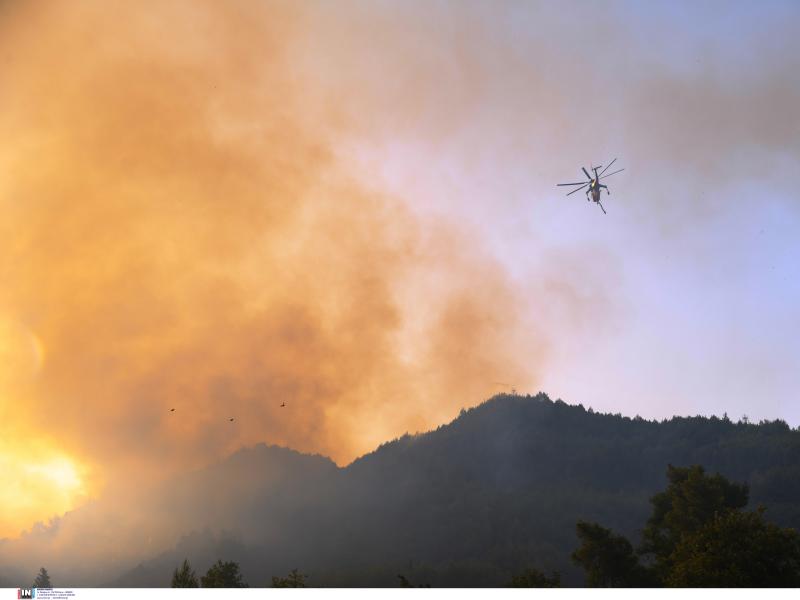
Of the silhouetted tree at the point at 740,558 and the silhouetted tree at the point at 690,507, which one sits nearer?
the silhouetted tree at the point at 740,558

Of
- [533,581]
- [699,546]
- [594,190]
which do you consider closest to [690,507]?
[533,581]

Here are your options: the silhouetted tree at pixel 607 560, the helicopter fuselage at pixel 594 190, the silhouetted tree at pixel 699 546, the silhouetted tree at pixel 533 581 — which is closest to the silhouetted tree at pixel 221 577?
the silhouetted tree at pixel 533 581

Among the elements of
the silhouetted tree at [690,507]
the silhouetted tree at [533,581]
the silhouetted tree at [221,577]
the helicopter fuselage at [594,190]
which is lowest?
the silhouetted tree at [533,581]

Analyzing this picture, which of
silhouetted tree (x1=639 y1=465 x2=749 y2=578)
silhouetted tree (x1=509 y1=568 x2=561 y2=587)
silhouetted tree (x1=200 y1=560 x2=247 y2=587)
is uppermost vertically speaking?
silhouetted tree (x1=639 y1=465 x2=749 y2=578)

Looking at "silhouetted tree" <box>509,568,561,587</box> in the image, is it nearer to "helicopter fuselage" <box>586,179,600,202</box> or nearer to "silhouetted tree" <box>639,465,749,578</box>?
"silhouetted tree" <box>639,465,749,578</box>

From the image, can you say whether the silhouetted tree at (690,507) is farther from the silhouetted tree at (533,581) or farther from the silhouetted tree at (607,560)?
the silhouetted tree at (533,581)

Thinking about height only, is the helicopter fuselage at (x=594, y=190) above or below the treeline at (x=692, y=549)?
above

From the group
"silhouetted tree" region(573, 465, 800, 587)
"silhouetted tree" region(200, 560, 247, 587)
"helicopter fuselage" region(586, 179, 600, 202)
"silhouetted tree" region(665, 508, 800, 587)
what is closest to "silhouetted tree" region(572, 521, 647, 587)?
"silhouetted tree" region(573, 465, 800, 587)

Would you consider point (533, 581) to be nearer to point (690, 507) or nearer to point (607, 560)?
point (607, 560)

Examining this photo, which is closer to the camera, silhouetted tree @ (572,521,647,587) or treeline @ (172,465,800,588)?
treeline @ (172,465,800,588)
